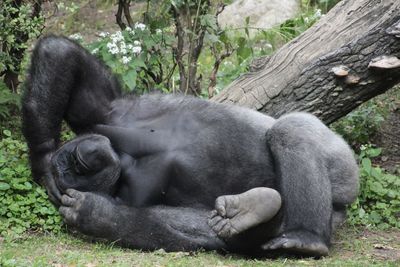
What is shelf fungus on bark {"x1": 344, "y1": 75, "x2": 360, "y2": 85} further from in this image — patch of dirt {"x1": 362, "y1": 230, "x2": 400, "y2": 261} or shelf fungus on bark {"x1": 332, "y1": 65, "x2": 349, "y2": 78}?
patch of dirt {"x1": 362, "y1": 230, "x2": 400, "y2": 261}

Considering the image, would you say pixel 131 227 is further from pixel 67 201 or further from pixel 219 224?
pixel 219 224

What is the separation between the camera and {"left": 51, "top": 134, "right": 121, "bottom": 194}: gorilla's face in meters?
5.42

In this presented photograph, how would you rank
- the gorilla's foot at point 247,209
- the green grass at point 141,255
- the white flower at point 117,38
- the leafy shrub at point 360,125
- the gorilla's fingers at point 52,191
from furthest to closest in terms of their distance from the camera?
the leafy shrub at point 360,125 < the white flower at point 117,38 < the gorilla's fingers at point 52,191 < the gorilla's foot at point 247,209 < the green grass at point 141,255

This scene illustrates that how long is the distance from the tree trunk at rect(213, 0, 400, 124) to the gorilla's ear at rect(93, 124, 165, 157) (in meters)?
1.22

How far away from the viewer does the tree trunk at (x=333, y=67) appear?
21.1ft

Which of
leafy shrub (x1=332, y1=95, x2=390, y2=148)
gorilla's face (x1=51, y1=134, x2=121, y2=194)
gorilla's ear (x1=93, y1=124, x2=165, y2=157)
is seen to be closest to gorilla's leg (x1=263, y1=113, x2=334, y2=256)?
gorilla's ear (x1=93, y1=124, x2=165, y2=157)

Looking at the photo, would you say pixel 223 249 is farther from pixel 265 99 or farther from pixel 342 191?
pixel 265 99

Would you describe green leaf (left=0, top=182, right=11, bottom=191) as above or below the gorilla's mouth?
below

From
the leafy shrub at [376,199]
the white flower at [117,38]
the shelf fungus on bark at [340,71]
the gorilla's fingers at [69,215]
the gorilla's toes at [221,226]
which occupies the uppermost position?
the white flower at [117,38]

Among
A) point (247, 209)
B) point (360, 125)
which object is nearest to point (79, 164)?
point (247, 209)

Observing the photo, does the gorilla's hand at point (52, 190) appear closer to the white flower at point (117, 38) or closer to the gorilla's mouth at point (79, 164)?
the gorilla's mouth at point (79, 164)

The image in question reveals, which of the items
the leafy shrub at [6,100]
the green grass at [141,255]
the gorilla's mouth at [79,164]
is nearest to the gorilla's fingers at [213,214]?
the green grass at [141,255]

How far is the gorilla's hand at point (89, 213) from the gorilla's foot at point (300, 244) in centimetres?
103

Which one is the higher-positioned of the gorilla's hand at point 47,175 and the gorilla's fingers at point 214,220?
the gorilla's hand at point 47,175
